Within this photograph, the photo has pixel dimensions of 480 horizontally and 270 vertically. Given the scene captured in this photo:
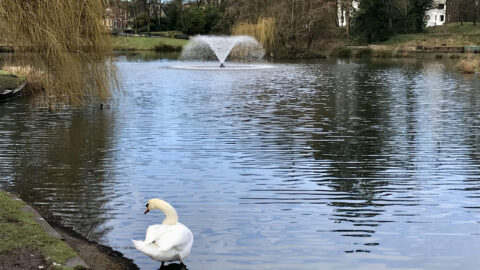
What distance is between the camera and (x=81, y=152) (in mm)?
14156

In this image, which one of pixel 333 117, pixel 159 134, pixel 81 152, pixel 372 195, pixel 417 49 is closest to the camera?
pixel 372 195

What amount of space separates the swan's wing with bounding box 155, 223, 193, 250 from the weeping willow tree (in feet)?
26.2

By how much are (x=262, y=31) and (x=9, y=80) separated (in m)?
38.8

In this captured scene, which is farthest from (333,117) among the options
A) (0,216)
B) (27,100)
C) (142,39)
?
(142,39)

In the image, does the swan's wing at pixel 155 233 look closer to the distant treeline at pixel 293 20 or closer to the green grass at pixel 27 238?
the green grass at pixel 27 238

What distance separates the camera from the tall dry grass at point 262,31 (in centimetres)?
6312

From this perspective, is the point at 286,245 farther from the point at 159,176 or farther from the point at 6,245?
the point at 159,176

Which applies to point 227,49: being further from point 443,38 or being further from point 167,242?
point 167,242

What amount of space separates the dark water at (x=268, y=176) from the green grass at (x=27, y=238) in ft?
3.31

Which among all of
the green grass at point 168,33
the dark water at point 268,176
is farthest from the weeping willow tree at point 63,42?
the green grass at point 168,33

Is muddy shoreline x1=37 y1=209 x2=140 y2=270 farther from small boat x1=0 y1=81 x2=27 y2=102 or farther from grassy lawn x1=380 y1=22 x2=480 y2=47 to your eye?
grassy lawn x1=380 y1=22 x2=480 y2=47

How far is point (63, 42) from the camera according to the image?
1534 centimetres

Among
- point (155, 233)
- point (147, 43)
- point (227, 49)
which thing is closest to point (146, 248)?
point (155, 233)

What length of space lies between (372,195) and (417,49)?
67428 mm
